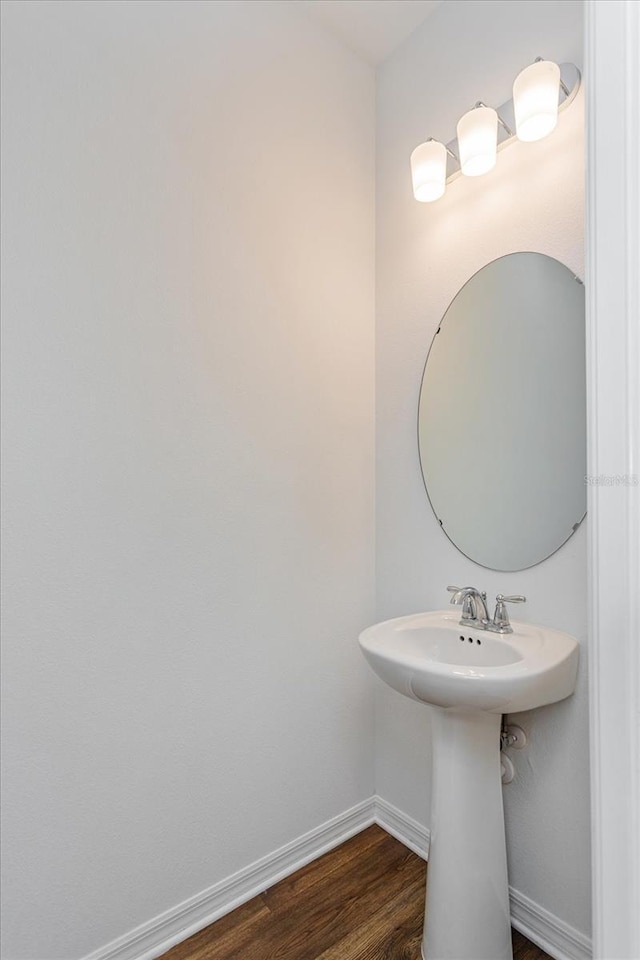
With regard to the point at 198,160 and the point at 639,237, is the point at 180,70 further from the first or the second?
the point at 639,237

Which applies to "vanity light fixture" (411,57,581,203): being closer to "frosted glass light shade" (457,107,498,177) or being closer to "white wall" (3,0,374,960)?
"frosted glass light shade" (457,107,498,177)

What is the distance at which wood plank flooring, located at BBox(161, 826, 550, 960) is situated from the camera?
4.28 feet

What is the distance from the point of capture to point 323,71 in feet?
5.72

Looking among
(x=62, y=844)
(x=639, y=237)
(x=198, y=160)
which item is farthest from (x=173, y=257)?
(x=62, y=844)

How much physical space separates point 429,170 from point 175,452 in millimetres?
1111

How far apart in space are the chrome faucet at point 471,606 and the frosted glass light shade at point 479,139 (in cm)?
114

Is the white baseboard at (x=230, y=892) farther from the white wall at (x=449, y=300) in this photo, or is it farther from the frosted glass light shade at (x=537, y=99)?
the frosted glass light shade at (x=537, y=99)

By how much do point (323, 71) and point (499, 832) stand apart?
232 centimetres

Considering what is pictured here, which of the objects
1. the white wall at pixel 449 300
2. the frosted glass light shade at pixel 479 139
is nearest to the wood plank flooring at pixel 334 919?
the white wall at pixel 449 300

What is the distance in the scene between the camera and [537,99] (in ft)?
4.12

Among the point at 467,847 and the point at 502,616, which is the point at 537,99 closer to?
the point at 502,616

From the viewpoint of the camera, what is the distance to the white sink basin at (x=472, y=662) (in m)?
1.09

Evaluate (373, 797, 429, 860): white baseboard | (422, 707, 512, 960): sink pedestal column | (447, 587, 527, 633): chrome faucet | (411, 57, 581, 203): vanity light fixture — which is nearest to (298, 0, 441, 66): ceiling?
A: (411, 57, 581, 203): vanity light fixture

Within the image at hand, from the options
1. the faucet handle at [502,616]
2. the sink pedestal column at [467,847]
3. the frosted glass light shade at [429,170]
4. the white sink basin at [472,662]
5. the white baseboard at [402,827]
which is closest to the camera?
the white sink basin at [472,662]
